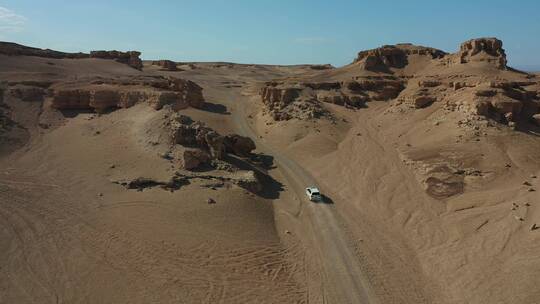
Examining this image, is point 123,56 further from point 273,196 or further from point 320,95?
point 273,196

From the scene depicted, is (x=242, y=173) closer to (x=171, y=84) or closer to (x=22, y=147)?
(x=22, y=147)

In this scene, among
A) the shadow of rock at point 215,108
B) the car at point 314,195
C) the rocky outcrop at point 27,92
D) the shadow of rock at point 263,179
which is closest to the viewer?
the car at point 314,195

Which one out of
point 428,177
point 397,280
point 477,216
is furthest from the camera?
point 428,177

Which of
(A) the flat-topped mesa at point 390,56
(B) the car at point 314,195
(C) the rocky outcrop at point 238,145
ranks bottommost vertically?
(B) the car at point 314,195

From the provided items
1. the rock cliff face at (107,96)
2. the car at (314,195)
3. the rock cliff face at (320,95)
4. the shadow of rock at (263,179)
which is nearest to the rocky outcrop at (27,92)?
the rock cliff face at (107,96)

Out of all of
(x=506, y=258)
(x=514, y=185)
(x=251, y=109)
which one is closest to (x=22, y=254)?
(x=506, y=258)

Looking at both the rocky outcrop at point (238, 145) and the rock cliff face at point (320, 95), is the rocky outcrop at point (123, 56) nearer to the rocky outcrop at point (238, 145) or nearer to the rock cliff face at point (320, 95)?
the rock cliff face at point (320, 95)

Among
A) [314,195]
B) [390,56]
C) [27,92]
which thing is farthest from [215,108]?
[314,195]
